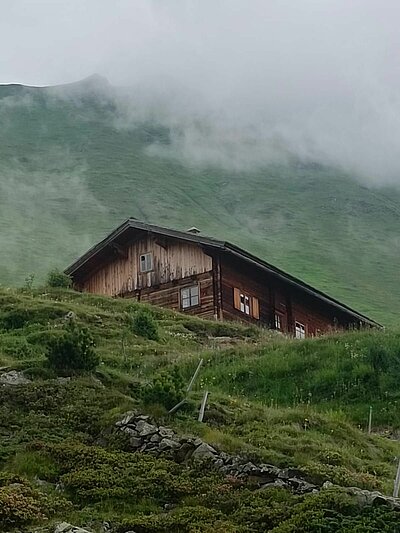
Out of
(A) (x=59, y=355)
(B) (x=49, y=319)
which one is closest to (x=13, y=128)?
(B) (x=49, y=319)

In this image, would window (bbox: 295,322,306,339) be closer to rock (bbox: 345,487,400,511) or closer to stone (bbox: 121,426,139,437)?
stone (bbox: 121,426,139,437)

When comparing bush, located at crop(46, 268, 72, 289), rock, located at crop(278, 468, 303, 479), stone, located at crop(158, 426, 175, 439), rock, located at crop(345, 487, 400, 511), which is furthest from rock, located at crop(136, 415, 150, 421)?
bush, located at crop(46, 268, 72, 289)

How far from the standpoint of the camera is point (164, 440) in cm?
1775

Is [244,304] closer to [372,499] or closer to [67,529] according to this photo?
[372,499]

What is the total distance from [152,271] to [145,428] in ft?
105

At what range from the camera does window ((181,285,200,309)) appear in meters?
47.7

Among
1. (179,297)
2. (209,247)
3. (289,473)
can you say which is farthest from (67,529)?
(179,297)

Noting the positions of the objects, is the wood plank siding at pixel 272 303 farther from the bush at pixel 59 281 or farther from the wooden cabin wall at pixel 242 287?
the bush at pixel 59 281

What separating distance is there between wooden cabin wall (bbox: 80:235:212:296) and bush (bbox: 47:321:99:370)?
25242mm

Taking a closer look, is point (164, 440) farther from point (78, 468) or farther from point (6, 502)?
point (6, 502)

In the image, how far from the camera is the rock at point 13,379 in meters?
21.0

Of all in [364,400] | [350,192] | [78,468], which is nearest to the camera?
[78,468]

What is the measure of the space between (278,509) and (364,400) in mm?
10700

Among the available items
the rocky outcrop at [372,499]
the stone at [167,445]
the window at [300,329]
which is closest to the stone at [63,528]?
the stone at [167,445]
